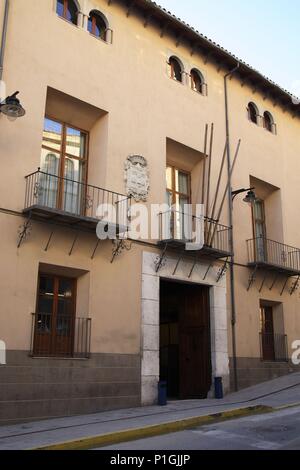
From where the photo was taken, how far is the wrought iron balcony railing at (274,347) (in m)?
18.2

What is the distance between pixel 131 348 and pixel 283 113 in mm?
12701

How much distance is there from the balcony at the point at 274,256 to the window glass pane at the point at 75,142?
678cm

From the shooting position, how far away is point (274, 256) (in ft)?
63.7

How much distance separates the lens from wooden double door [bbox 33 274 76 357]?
40.4 ft

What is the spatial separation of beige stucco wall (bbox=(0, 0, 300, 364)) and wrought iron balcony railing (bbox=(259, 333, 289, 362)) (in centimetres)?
53

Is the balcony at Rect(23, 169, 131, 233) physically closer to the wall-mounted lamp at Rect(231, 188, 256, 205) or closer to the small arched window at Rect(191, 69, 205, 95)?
the wall-mounted lamp at Rect(231, 188, 256, 205)

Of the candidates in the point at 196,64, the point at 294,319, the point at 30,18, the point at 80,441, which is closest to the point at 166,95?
the point at 196,64

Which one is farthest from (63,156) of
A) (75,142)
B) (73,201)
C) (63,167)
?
(73,201)

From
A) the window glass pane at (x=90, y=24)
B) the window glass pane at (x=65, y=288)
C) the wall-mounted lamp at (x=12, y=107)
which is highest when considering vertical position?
the window glass pane at (x=90, y=24)

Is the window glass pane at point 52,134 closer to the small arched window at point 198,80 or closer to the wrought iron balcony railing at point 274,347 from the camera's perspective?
the small arched window at point 198,80

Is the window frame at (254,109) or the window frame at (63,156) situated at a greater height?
the window frame at (254,109)

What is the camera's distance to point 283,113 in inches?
851

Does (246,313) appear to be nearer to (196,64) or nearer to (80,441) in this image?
(196,64)

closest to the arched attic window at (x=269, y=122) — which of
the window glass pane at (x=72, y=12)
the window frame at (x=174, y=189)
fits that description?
the window frame at (x=174, y=189)
